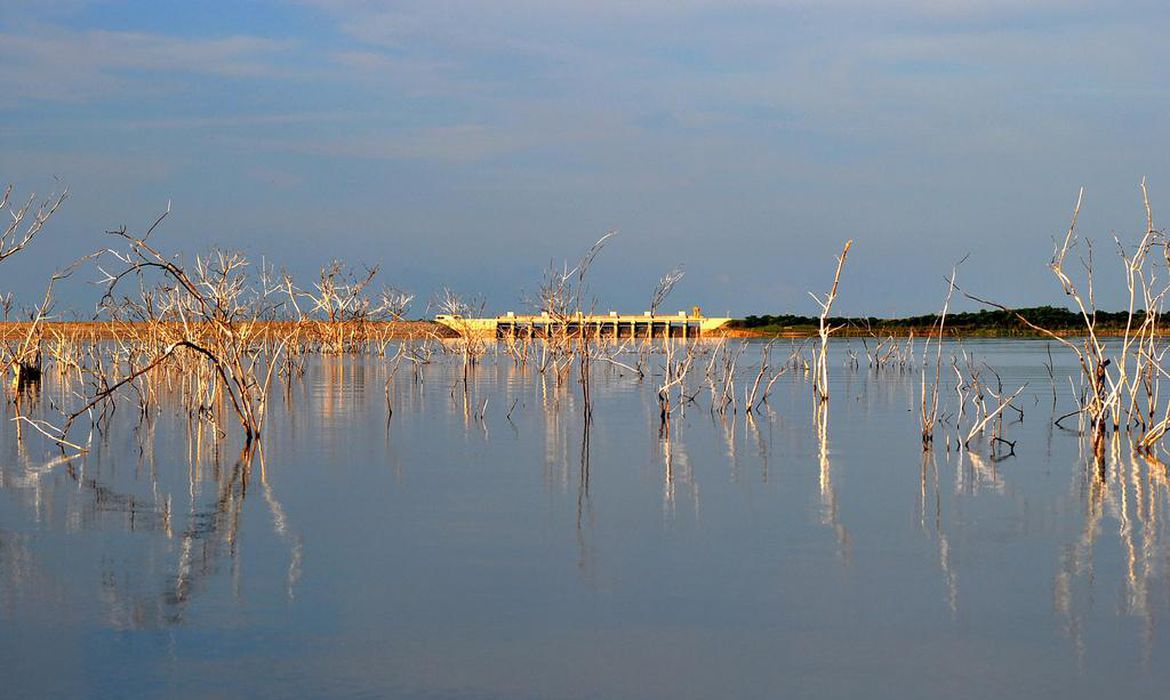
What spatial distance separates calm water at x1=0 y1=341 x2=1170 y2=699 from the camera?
6402mm

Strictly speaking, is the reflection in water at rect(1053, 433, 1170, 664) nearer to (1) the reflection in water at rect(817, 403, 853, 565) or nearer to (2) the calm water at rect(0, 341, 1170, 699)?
(2) the calm water at rect(0, 341, 1170, 699)

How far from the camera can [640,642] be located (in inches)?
272

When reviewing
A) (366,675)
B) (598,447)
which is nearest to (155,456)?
(598,447)

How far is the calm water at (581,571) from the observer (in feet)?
21.0

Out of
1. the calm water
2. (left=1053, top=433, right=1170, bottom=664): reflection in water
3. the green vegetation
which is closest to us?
the calm water

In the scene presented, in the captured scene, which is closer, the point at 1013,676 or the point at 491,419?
the point at 1013,676

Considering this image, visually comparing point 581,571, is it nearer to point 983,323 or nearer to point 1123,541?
point 1123,541

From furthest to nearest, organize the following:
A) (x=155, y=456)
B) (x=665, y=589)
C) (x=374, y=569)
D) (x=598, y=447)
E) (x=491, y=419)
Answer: (x=491, y=419) → (x=598, y=447) → (x=155, y=456) → (x=374, y=569) → (x=665, y=589)

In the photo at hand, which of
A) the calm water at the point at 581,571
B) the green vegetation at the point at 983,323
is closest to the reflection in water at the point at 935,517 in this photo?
the calm water at the point at 581,571

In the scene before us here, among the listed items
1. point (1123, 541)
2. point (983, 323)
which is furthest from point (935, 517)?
point (983, 323)

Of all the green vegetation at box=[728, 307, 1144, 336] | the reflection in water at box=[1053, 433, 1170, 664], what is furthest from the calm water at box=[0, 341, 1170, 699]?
the green vegetation at box=[728, 307, 1144, 336]

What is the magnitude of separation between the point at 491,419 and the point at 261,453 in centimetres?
546

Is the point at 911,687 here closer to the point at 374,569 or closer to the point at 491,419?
the point at 374,569

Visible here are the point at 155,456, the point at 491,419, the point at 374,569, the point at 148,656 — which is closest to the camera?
the point at 148,656
